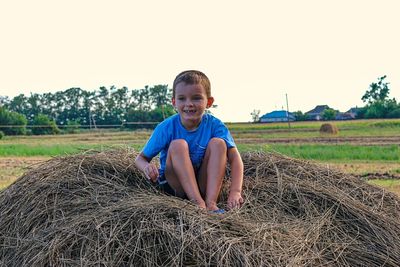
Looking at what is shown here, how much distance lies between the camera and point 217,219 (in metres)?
3.02

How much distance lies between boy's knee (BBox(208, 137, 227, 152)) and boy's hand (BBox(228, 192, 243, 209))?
11.9 inches

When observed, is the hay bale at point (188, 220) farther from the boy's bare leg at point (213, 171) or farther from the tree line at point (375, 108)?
the tree line at point (375, 108)

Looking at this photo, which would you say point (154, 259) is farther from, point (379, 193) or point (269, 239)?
point (379, 193)

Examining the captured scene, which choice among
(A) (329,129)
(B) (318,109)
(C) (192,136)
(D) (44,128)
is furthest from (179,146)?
(B) (318,109)

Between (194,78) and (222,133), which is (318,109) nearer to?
(222,133)

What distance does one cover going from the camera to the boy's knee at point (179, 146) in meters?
3.76

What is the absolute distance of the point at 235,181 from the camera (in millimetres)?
3795

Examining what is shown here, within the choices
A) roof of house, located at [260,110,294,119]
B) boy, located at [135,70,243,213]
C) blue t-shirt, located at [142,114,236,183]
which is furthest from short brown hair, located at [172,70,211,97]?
roof of house, located at [260,110,294,119]

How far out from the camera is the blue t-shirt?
3.99m

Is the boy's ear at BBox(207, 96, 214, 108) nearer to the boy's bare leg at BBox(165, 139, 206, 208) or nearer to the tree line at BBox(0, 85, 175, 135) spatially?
the boy's bare leg at BBox(165, 139, 206, 208)

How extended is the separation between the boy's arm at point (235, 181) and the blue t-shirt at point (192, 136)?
87 millimetres

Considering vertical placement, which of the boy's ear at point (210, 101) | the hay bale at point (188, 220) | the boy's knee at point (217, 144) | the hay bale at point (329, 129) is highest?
the boy's ear at point (210, 101)

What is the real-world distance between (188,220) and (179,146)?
2.89 ft

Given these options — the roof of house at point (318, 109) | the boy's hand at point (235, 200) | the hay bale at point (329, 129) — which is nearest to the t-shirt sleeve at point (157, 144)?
the boy's hand at point (235, 200)
